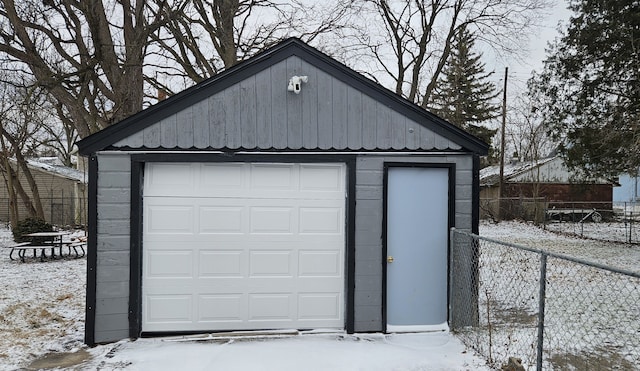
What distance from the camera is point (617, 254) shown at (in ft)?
40.5

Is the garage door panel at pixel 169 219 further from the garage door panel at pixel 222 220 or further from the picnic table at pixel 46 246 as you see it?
the picnic table at pixel 46 246

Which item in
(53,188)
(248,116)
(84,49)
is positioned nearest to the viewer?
(248,116)

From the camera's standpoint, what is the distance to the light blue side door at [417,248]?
5648 mm

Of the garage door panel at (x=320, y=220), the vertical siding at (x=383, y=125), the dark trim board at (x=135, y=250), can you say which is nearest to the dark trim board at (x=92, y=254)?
the dark trim board at (x=135, y=250)

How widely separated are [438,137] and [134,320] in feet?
14.1

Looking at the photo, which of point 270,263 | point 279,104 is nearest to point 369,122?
point 279,104

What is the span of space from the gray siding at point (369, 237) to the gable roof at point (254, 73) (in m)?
0.42

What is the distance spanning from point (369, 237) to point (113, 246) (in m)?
3.07

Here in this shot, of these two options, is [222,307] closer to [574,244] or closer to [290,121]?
[290,121]

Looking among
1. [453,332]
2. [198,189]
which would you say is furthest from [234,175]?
[453,332]

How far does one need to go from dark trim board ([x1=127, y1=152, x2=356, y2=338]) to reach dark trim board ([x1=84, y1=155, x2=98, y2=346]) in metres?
0.40

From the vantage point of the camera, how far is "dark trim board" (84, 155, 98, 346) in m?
5.20

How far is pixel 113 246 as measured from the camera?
5.30m

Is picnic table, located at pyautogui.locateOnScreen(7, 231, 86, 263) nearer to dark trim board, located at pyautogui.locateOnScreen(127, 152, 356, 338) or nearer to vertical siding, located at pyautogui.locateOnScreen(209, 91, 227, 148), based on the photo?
dark trim board, located at pyautogui.locateOnScreen(127, 152, 356, 338)
